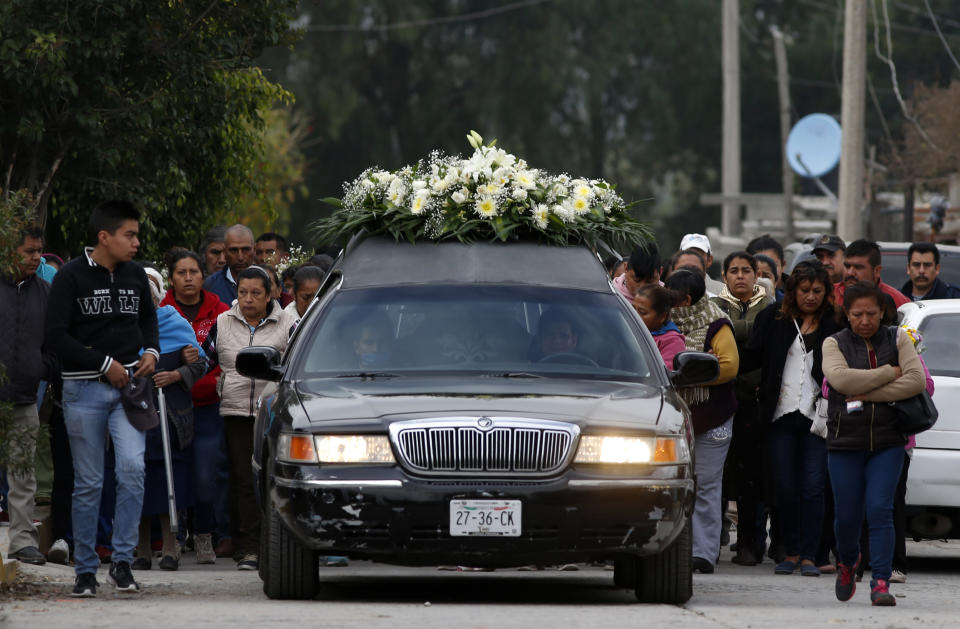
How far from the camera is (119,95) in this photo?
16.2 m

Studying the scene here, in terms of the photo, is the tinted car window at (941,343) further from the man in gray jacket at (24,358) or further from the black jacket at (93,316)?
the man in gray jacket at (24,358)

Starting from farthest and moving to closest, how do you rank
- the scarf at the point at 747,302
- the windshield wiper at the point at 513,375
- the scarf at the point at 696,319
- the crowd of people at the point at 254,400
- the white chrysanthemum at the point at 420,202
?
the scarf at the point at 747,302 → the scarf at the point at 696,319 → the white chrysanthemum at the point at 420,202 → the crowd of people at the point at 254,400 → the windshield wiper at the point at 513,375

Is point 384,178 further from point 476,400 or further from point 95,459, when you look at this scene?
point 476,400

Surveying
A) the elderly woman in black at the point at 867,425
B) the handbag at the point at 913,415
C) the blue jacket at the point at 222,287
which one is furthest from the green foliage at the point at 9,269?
the blue jacket at the point at 222,287

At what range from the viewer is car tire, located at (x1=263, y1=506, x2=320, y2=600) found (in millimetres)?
8859

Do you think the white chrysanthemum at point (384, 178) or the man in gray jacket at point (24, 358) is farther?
the white chrysanthemum at point (384, 178)

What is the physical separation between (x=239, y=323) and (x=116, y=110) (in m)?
4.70

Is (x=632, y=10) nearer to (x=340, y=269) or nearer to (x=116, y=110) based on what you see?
(x=116, y=110)

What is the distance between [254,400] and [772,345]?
3255mm

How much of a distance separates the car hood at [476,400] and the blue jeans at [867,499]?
1.23m

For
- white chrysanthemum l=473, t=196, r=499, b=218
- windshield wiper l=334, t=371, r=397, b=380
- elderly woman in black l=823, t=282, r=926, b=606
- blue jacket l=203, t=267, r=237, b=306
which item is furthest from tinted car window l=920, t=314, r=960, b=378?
blue jacket l=203, t=267, r=237, b=306

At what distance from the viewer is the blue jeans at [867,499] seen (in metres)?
9.57

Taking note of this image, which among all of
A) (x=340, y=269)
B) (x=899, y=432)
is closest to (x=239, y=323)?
(x=340, y=269)

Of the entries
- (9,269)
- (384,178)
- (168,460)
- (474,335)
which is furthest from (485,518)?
(168,460)
